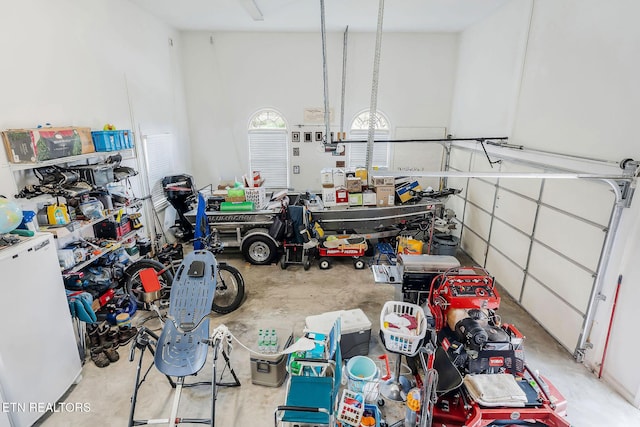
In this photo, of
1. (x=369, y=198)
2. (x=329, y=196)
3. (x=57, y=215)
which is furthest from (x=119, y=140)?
(x=369, y=198)

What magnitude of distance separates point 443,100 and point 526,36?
3.01 metres

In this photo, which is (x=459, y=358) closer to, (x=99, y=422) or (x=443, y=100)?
(x=99, y=422)

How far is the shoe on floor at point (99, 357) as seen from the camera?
3.86 m

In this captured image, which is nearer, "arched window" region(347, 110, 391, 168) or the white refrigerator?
the white refrigerator

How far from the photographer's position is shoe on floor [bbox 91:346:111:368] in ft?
12.7

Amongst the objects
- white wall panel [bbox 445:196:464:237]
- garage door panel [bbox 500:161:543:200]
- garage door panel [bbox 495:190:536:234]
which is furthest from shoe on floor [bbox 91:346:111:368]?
white wall panel [bbox 445:196:464:237]

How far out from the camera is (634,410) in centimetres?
335

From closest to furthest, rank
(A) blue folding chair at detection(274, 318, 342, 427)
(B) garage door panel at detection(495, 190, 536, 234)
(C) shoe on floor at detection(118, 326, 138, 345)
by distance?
1. (A) blue folding chair at detection(274, 318, 342, 427)
2. (C) shoe on floor at detection(118, 326, 138, 345)
3. (B) garage door panel at detection(495, 190, 536, 234)

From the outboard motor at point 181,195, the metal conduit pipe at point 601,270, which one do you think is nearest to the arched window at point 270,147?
the outboard motor at point 181,195

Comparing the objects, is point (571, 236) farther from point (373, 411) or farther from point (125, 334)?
point (125, 334)

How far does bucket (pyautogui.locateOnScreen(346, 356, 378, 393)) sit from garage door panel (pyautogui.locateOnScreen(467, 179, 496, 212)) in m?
4.01

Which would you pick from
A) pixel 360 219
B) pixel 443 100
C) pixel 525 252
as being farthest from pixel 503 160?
pixel 443 100

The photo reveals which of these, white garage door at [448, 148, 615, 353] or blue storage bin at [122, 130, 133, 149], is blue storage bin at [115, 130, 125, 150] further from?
white garage door at [448, 148, 615, 353]

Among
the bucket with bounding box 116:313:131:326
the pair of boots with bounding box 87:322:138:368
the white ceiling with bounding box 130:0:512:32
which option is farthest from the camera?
the white ceiling with bounding box 130:0:512:32
